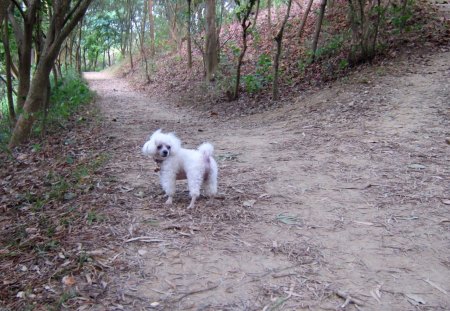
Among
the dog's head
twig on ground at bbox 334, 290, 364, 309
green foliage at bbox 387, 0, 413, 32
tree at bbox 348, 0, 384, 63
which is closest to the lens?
twig on ground at bbox 334, 290, 364, 309

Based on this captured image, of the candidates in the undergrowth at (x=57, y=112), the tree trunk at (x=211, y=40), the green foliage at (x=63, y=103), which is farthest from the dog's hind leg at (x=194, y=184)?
the tree trunk at (x=211, y=40)

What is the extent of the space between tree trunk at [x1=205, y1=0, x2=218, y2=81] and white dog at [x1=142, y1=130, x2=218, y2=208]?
33.5 ft

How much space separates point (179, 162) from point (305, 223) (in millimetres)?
1401

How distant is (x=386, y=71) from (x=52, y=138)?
7849 millimetres

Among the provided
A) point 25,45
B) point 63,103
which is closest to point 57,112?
point 63,103

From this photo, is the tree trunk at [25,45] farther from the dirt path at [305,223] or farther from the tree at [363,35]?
the tree at [363,35]

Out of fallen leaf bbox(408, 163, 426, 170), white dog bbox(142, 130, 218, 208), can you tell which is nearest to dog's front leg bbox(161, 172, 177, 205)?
white dog bbox(142, 130, 218, 208)

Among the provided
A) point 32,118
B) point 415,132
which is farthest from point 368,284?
point 32,118

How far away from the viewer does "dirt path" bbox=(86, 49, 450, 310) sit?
2740 mm

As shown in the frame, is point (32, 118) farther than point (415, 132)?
Yes

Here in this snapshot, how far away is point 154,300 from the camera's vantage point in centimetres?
265

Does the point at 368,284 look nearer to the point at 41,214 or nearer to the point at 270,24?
the point at 41,214

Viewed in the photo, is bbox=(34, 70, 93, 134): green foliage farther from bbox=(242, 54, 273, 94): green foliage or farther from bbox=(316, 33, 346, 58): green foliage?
bbox=(316, 33, 346, 58): green foliage

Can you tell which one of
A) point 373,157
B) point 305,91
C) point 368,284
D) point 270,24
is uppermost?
point 270,24
